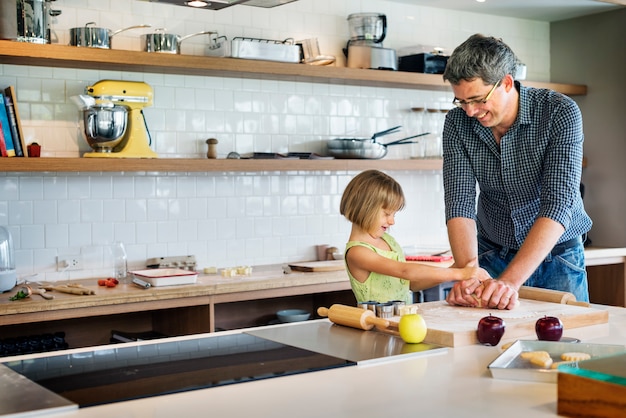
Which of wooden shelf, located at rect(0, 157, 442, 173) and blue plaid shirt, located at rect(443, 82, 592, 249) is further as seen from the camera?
wooden shelf, located at rect(0, 157, 442, 173)

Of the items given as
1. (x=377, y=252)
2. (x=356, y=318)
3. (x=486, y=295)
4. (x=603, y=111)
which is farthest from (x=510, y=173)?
(x=603, y=111)

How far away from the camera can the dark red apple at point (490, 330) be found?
7.16ft

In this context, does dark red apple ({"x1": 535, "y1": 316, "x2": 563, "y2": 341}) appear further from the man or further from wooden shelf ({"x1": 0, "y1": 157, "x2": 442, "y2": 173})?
wooden shelf ({"x1": 0, "y1": 157, "x2": 442, "y2": 173})

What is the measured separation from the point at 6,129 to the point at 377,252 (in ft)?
6.57

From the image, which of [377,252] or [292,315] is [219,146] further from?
[377,252]

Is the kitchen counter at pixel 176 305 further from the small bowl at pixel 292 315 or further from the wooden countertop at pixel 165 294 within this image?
the small bowl at pixel 292 315

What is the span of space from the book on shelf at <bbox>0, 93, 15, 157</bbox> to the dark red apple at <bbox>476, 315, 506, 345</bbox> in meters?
2.76

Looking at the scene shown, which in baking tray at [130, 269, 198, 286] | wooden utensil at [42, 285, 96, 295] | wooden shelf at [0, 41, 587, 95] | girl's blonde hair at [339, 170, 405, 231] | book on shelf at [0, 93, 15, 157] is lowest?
wooden utensil at [42, 285, 96, 295]

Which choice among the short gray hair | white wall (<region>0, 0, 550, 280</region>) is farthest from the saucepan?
the short gray hair

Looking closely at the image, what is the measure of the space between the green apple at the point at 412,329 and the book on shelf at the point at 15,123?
2621 millimetres

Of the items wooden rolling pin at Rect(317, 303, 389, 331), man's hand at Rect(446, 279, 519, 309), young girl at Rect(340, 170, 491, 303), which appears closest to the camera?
wooden rolling pin at Rect(317, 303, 389, 331)

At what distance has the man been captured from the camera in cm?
290

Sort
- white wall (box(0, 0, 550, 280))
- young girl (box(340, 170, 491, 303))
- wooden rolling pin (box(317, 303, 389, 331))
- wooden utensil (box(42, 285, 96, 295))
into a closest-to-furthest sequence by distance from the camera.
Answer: wooden rolling pin (box(317, 303, 389, 331)), young girl (box(340, 170, 491, 303)), wooden utensil (box(42, 285, 96, 295)), white wall (box(0, 0, 550, 280))

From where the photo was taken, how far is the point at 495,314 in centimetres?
253
